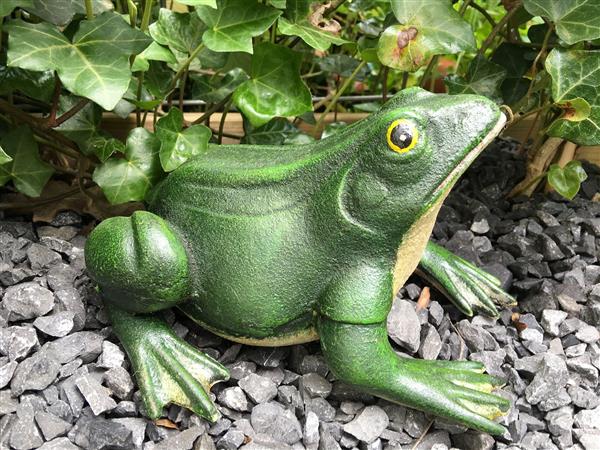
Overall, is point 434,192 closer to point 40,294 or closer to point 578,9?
point 578,9

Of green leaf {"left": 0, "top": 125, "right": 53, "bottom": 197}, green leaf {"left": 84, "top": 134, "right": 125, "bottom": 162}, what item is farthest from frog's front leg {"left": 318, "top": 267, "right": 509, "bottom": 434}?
green leaf {"left": 0, "top": 125, "right": 53, "bottom": 197}

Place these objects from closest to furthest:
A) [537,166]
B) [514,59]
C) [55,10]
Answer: [55,10]
[514,59]
[537,166]

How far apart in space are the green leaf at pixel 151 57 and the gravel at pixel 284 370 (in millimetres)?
459

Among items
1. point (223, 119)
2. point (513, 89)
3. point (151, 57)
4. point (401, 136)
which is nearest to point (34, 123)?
point (151, 57)

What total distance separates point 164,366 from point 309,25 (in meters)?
0.85

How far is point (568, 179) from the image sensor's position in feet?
5.10

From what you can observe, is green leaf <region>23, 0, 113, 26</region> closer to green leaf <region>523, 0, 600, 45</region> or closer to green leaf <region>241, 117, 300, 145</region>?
green leaf <region>241, 117, 300, 145</region>

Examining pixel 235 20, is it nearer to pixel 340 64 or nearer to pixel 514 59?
pixel 340 64

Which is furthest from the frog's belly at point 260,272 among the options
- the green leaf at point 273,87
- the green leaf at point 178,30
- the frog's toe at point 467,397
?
the green leaf at point 178,30

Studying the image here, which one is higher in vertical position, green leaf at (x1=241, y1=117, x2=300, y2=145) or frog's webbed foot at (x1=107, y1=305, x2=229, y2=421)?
green leaf at (x1=241, y1=117, x2=300, y2=145)

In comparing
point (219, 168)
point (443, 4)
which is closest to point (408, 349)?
point (219, 168)

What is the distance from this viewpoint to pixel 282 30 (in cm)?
135

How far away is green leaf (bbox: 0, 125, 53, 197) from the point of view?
55.1 inches

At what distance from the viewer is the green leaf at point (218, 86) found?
158 cm
